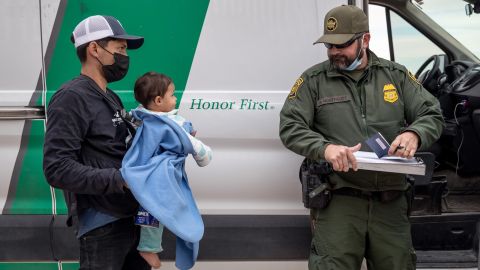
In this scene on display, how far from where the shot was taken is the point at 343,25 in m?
2.55

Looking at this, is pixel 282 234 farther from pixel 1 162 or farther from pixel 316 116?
pixel 1 162

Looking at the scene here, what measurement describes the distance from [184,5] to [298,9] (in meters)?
0.56

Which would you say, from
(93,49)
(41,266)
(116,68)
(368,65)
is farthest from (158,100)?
(41,266)

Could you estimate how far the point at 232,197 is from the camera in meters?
2.95

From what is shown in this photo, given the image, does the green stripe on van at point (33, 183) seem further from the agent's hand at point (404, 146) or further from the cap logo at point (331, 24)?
the agent's hand at point (404, 146)

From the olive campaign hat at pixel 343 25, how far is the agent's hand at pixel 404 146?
49 cm

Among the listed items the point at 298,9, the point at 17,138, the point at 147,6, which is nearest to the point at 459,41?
the point at 298,9

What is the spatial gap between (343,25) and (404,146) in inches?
23.9

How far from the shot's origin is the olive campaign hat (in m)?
2.53

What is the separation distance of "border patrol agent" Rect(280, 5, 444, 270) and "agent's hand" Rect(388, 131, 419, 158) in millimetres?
153

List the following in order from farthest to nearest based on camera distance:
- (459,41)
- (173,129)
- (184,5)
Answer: (459,41)
(184,5)
(173,129)

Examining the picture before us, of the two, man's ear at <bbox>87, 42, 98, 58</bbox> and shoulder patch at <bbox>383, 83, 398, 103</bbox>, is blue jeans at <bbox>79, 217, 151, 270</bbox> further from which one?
shoulder patch at <bbox>383, 83, 398, 103</bbox>

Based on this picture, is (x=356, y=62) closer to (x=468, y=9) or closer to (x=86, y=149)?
(x=86, y=149)

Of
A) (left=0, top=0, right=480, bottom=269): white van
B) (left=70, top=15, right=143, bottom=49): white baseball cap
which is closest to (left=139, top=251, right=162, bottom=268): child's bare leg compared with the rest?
(left=0, top=0, right=480, bottom=269): white van
